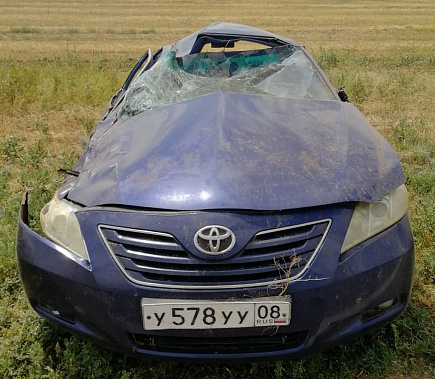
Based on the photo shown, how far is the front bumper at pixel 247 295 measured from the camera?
205 centimetres

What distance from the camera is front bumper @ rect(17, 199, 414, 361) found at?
205cm

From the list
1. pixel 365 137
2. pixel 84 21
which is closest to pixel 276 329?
pixel 365 137

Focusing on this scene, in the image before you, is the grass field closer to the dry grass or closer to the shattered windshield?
the shattered windshield

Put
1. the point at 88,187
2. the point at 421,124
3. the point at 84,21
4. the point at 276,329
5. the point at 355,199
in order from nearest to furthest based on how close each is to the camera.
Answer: the point at 276,329 → the point at 355,199 → the point at 88,187 → the point at 421,124 → the point at 84,21

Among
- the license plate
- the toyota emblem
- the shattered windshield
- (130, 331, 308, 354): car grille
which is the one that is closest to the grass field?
(130, 331, 308, 354): car grille

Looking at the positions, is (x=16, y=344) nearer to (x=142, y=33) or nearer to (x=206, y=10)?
(x=142, y=33)

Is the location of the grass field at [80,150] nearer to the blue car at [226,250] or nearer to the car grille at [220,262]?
the blue car at [226,250]

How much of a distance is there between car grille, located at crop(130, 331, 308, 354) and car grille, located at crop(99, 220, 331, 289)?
25 centimetres

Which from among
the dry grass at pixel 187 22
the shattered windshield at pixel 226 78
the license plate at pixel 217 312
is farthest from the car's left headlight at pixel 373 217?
the dry grass at pixel 187 22

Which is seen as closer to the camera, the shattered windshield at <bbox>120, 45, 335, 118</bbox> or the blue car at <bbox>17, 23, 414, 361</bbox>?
the blue car at <bbox>17, 23, 414, 361</bbox>

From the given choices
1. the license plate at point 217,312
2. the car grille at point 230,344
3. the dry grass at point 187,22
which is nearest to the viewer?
the license plate at point 217,312

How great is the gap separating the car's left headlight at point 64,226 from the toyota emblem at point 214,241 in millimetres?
472

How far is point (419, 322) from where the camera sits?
2.76 meters

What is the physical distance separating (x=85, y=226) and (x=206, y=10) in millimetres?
38506
